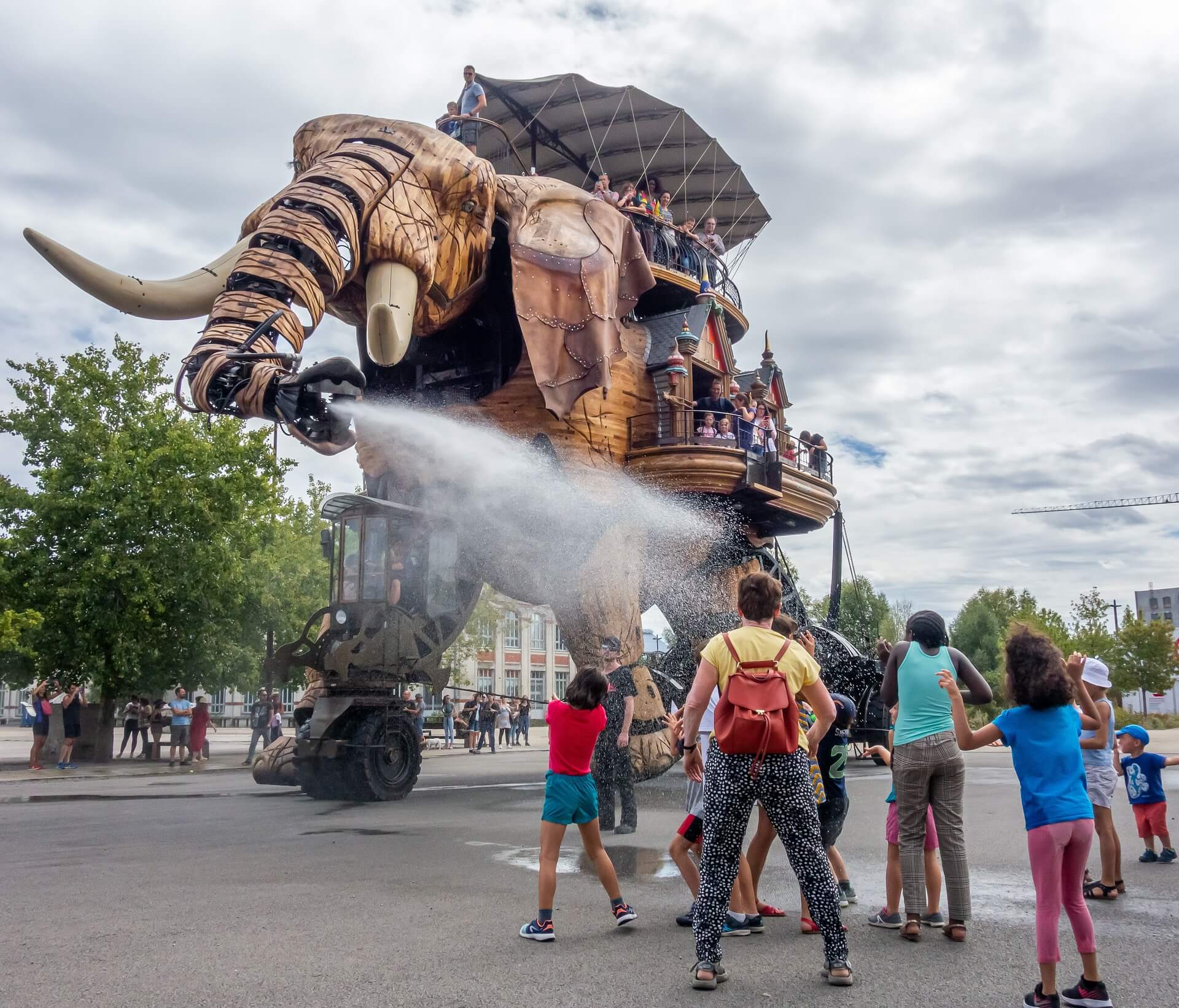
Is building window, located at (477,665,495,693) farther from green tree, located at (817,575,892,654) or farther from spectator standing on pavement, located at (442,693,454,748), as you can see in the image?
spectator standing on pavement, located at (442,693,454,748)

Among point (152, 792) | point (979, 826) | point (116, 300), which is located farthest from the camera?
point (152, 792)

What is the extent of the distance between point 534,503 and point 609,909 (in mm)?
7442

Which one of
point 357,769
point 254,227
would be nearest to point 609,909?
point 357,769

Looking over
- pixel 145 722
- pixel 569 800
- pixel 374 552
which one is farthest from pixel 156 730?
pixel 569 800

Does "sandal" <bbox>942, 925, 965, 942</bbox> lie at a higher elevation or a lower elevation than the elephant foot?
lower

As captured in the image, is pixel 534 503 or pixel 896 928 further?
pixel 534 503

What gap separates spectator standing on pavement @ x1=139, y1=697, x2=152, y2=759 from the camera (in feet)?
69.2

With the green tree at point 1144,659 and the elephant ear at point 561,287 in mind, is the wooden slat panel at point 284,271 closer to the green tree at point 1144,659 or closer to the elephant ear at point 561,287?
the elephant ear at point 561,287

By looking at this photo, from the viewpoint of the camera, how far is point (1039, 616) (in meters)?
47.3

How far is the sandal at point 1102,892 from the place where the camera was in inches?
246

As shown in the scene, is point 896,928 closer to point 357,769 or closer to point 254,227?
point 357,769

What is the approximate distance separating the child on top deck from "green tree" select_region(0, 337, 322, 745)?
590 inches

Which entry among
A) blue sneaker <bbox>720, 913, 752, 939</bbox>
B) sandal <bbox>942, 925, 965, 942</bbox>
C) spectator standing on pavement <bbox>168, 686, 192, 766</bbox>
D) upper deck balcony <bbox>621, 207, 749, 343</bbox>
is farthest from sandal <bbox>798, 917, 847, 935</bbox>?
spectator standing on pavement <bbox>168, 686, 192, 766</bbox>

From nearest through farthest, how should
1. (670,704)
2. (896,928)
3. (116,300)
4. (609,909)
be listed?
1. (896,928)
2. (609,909)
3. (116,300)
4. (670,704)
